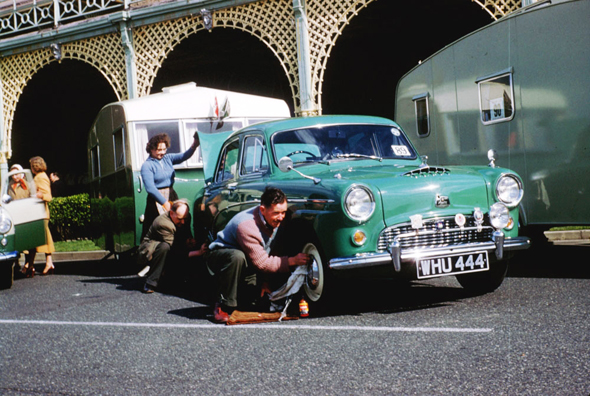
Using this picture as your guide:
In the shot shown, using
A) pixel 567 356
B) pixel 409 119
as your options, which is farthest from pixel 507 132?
pixel 567 356

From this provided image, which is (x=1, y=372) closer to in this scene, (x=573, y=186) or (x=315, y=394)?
(x=315, y=394)

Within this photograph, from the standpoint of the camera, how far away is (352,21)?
18.5m

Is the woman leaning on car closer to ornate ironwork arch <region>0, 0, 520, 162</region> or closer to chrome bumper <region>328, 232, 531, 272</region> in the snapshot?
chrome bumper <region>328, 232, 531, 272</region>

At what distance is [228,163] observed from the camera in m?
7.76

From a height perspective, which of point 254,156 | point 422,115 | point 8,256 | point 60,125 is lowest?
point 8,256

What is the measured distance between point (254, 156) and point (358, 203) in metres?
1.86

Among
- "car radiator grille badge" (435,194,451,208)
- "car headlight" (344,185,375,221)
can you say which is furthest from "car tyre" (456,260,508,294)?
"car headlight" (344,185,375,221)

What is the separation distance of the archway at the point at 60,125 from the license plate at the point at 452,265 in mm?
22379

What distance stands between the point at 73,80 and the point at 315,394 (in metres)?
23.6

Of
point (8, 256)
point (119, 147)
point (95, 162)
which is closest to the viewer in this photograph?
point (8, 256)

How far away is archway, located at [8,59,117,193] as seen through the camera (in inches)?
1063

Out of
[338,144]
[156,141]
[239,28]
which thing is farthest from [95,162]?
[338,144]

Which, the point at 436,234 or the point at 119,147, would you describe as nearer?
the point at 436,234

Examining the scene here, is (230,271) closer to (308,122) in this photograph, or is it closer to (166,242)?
(308,122)
